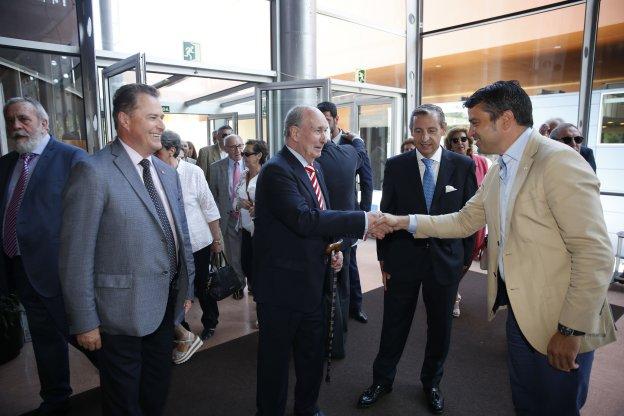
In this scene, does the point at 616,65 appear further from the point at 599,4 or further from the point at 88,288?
the point at 88,288

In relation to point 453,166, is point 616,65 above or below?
above

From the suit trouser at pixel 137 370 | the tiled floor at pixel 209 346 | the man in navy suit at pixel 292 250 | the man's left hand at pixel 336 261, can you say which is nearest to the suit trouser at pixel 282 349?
the man in navy suit at pixel 292 250

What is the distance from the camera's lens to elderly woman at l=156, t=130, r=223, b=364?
9.57 ft

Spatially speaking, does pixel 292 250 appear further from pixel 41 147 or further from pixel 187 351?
pixel 187 351

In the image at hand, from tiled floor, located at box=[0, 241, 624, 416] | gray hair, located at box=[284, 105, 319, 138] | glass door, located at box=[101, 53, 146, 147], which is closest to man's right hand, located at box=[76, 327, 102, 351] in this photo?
gray hair, located at box=[284, 105, 319, 138]

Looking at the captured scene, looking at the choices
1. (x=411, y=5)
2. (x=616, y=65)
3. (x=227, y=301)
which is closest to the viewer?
(x=227, y=301)

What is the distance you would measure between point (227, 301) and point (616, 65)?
5.39 meters

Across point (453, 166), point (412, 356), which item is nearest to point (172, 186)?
point (453, 166)

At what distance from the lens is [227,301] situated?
431 cm

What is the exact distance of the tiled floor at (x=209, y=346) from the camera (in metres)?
2.49

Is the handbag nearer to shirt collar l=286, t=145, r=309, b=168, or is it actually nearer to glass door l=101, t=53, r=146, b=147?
shirt collar l=286, t=145, r=309, b=168

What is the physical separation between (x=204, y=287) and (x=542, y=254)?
102 inches

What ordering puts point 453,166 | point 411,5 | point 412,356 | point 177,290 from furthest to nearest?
1. point 411,5
2. point 412,356
3. point 453,166
4. point 177,290

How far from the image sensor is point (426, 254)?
7.53ft
